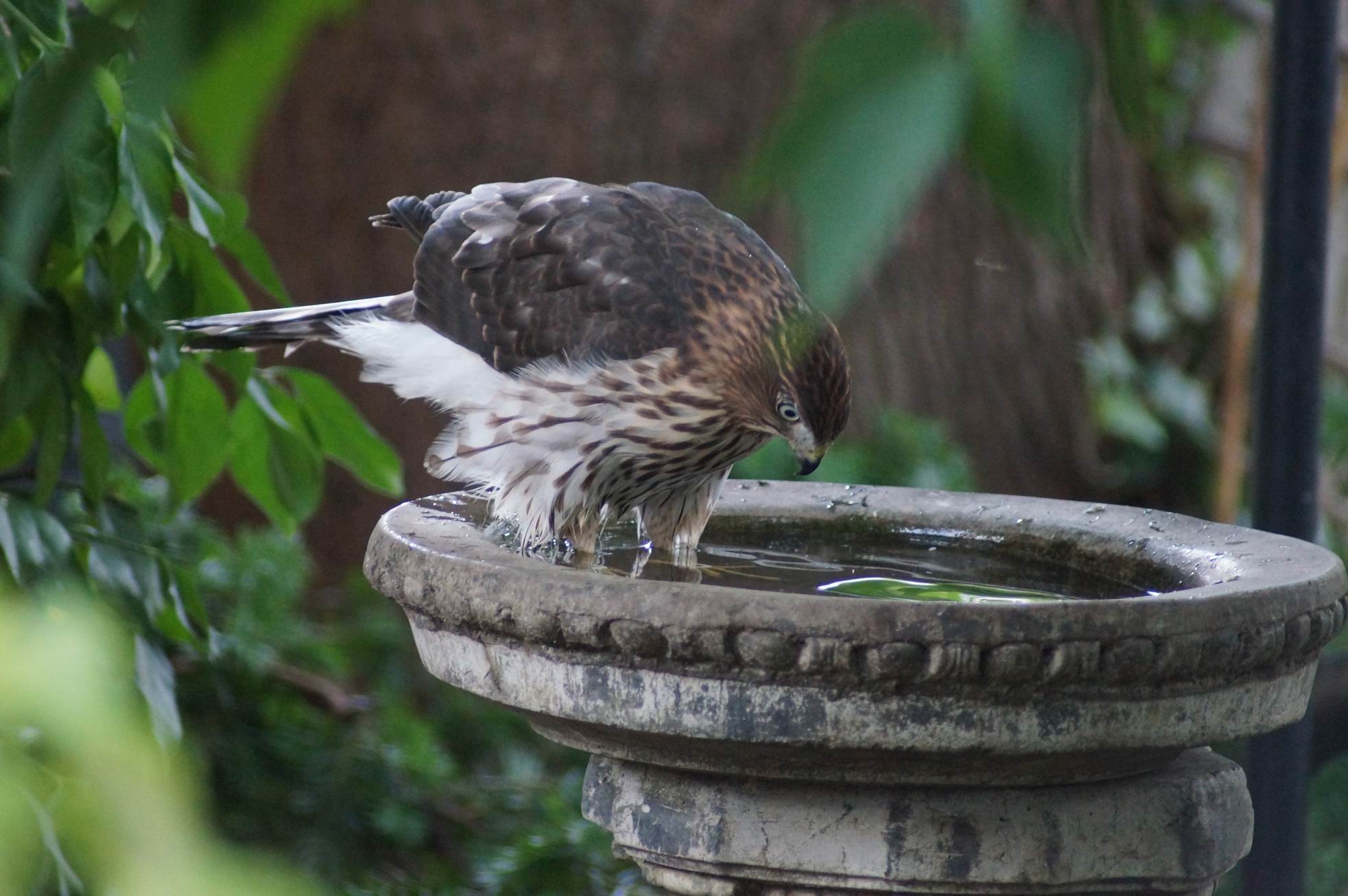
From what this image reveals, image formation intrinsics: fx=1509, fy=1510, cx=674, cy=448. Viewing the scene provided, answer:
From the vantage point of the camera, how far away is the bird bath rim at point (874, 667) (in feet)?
5.27

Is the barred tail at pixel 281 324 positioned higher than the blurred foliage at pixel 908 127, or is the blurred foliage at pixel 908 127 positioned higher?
the blurred foliage at pixel 908 127

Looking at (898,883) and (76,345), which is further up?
(76,345)

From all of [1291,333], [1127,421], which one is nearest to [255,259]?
[1291,333]

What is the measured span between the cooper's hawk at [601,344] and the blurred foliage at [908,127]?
1.93m

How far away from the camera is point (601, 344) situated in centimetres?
248

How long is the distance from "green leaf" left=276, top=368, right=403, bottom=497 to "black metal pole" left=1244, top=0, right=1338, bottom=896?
1.53 metres

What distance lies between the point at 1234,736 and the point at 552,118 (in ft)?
11.0

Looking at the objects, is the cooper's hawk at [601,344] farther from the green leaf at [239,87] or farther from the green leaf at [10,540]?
the green leaf at [239,87]

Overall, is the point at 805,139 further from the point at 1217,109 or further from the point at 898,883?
the point at 1217,109

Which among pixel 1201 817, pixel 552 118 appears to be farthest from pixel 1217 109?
pixel 1201 817

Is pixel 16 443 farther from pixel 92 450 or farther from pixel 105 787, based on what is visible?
pixel 105 787

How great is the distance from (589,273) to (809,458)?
18.6 inches

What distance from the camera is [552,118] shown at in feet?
15.4

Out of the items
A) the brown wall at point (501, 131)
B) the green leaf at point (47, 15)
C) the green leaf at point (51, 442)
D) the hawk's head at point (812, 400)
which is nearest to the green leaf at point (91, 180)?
the green leaf at point (47, 15)
